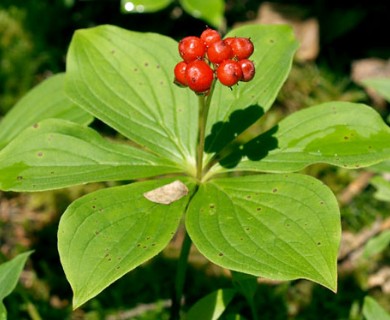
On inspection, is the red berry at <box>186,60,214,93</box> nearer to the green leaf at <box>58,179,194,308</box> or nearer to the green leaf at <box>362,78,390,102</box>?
the green leaf at <box>58,179,194,308</box>

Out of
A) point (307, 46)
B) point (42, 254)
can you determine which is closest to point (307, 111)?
point (42, 254)

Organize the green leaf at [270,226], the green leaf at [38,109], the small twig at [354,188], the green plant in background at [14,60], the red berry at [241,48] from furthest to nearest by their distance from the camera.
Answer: the green plant in background at [14,60] → the small twig at [354,188] → the green leaf at [38,109] → the red berry at [241,48] → the green leaf at [270,226]

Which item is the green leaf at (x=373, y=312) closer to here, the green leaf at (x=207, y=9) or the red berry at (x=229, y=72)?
the red berry at (x=229, y=72)

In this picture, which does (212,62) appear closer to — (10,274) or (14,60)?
(10,274)

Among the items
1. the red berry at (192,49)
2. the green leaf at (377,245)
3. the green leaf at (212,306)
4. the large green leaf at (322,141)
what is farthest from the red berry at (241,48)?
the green leaf at (377,245)

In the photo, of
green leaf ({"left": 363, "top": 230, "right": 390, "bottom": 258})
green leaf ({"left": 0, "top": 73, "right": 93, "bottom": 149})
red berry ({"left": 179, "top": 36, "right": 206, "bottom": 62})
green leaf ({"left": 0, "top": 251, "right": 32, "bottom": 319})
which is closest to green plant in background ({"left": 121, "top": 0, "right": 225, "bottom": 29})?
green leaf ({"left": 0, "top": 73, "right": 93, "bottom": 149})

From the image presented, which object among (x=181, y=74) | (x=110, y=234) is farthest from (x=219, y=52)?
(x=110, y=234)

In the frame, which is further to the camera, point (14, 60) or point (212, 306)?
point (14, 60)
